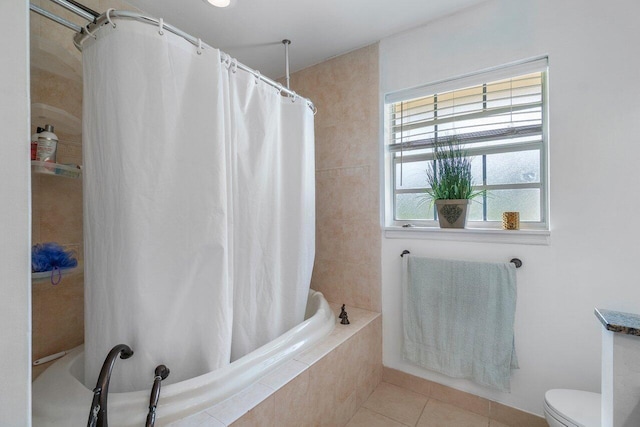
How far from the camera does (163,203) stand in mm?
1001

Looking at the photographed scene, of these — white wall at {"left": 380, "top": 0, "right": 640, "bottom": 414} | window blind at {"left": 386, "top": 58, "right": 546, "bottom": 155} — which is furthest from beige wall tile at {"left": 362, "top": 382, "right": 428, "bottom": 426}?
window blind at {"left": 386, "top": 58, "right": 546, "bottom": 155}

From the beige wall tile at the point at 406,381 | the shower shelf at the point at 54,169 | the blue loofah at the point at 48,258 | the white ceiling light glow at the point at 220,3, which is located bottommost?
the beige wall tile at the point at 406,381

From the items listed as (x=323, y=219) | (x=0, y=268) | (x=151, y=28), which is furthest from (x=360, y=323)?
(x=151, y=28)

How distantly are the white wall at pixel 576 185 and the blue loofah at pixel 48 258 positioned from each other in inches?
76.6

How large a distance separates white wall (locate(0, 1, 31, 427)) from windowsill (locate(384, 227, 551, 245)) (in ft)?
5.54

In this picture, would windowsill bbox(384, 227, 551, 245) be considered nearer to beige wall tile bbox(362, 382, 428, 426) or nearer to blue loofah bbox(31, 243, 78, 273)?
beige wall tile bbox(362, 382, 428, 426)

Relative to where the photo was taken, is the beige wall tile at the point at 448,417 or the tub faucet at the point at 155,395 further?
the beige wall tile at the point at 448,417

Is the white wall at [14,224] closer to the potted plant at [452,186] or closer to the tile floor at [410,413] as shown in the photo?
the tile floor at [410,413]

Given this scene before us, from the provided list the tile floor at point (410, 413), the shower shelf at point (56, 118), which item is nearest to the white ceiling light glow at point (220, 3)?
the shower shelf at point (56, 118)

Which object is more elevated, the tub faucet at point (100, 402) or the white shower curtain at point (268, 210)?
the white shower curtain at point (268, 210)

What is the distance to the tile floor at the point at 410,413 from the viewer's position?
4.83 ft

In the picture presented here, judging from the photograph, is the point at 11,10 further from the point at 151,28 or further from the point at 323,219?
the point at 323,219

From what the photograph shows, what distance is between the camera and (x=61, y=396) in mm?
901

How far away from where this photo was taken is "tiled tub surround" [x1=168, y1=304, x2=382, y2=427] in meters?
0.94
